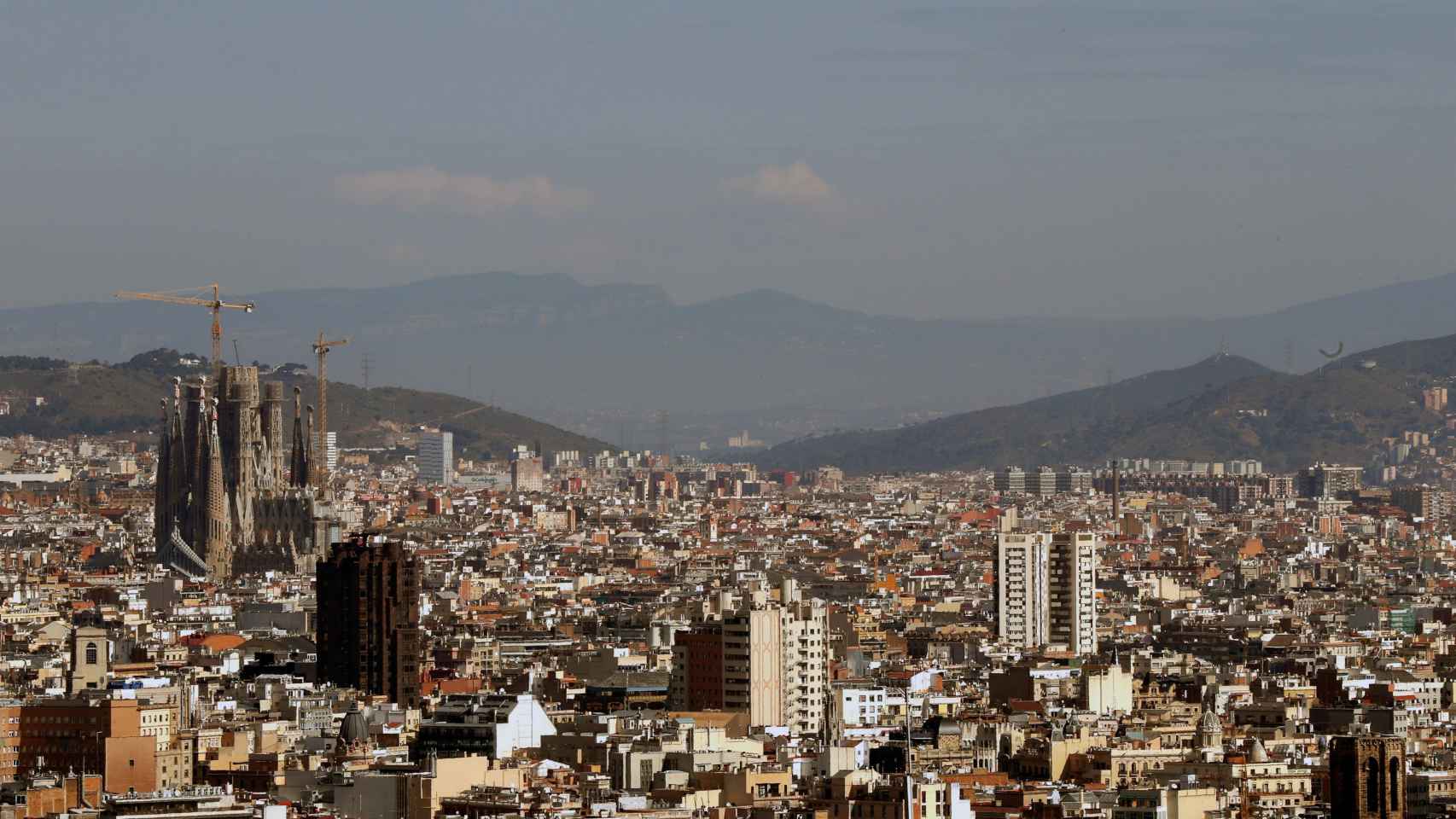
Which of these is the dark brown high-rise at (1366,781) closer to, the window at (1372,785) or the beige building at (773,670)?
the window at (1372,785)

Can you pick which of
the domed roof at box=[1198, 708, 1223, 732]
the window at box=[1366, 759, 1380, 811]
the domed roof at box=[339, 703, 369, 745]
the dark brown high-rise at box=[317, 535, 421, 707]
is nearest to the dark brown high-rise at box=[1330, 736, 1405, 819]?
the window at box=[1366, 759, 1380, 811]

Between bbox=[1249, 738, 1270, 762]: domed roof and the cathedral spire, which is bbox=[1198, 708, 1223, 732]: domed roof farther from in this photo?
the cathedral spire

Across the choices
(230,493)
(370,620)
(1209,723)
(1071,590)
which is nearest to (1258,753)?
(1209,723)

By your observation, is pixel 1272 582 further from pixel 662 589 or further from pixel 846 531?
pixel 846 531

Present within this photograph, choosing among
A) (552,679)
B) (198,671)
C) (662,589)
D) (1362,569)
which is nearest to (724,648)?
(552,679)

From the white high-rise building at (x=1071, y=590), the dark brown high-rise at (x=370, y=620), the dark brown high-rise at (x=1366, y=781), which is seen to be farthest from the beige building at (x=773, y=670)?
the white high-rise building at (x=1071, y=590)

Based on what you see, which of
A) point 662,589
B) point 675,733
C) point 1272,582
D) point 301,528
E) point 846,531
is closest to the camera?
point 675,733
